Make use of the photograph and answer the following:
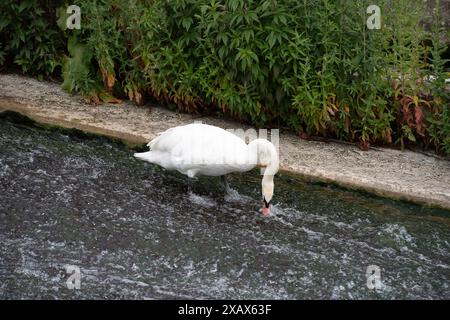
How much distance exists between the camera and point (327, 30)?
282 inches

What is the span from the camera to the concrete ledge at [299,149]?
6.78 metres

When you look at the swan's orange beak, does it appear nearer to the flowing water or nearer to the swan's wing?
the flowing water

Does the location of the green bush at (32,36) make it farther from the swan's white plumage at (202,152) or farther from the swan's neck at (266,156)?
the swan's neck at (266,156)

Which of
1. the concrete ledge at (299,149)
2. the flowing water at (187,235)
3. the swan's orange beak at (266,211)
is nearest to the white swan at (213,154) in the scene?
the swan's orange beak at (266,211)

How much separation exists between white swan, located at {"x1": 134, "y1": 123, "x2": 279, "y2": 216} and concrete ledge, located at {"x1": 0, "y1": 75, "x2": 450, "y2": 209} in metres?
0.87

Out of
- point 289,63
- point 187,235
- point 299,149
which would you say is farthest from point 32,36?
point 187,235

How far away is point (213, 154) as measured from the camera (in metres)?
6.12

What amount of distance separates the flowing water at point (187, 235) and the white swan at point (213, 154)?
257 mm

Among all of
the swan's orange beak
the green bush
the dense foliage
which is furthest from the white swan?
the green bush

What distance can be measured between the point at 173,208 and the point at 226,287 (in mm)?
1207

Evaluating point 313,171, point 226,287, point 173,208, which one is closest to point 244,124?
point 313,171

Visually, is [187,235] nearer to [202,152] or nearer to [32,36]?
[202,152]

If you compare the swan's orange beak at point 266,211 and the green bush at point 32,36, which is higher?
the green bush at point 32,36

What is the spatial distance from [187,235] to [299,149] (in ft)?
6.55
